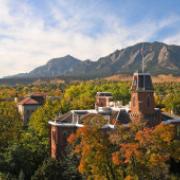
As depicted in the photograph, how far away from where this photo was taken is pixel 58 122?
63.3 metres

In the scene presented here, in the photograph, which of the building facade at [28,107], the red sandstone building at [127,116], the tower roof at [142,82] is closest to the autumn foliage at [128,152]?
the red sandstone building at [127,116]

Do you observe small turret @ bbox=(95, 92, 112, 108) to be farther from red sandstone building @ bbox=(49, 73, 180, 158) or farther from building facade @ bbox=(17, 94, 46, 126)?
red sandstone building @ bbox=(49, 73, 180, 158)

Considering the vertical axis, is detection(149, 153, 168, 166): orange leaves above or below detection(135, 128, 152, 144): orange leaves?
below

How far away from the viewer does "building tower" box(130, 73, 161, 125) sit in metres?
58.6

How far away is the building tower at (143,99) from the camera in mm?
58562

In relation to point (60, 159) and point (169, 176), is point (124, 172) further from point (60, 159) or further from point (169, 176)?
point (60, 159)

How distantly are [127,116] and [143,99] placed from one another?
3581mm

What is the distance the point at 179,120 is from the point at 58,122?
18948 mm

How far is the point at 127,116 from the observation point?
60.5m

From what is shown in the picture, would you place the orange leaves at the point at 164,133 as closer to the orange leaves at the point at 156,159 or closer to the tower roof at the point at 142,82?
the orange leaves at the point at 156,159

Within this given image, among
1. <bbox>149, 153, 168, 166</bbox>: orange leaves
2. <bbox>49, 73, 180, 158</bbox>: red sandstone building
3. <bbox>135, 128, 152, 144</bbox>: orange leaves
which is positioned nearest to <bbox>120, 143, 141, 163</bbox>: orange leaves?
<bbox>135, 128, 152, 144</bbox>: orange leaves

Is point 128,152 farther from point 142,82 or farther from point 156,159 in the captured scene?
point 142,82

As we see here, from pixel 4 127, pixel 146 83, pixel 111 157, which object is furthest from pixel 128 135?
pixel 4 127

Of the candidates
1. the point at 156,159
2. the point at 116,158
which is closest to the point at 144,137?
the point at 156,159
